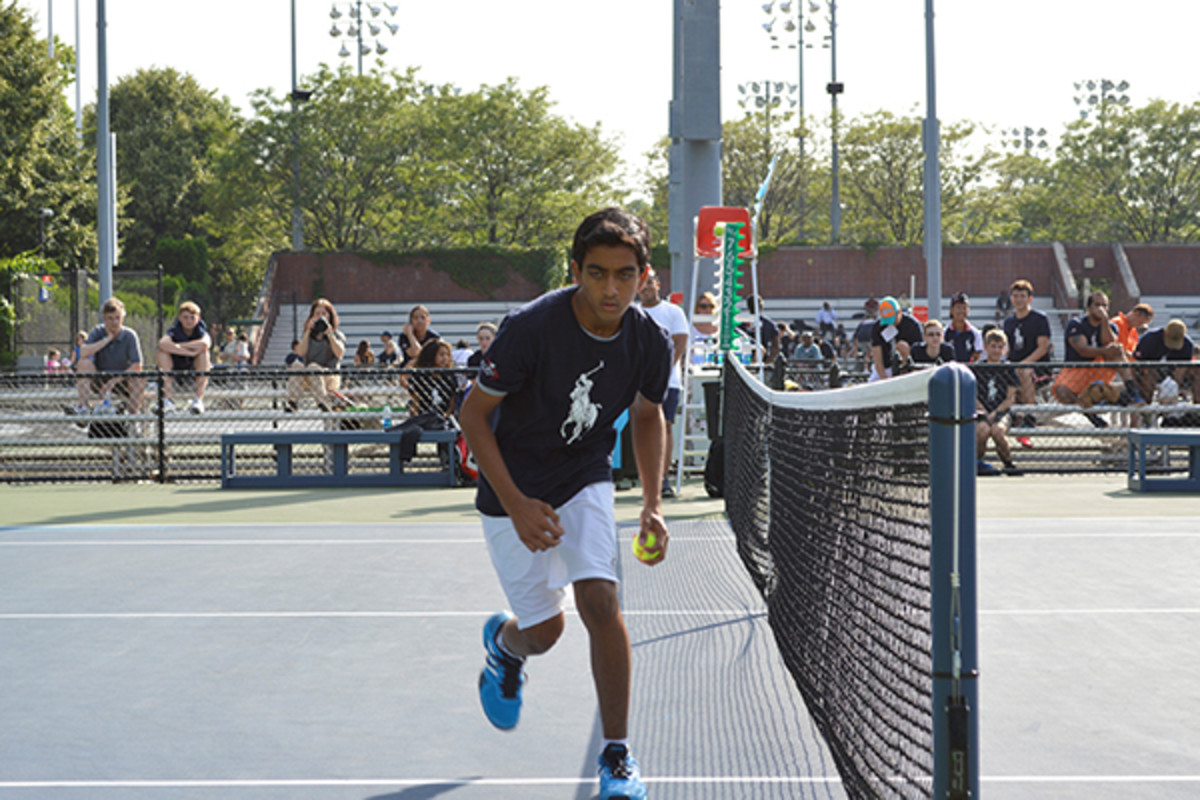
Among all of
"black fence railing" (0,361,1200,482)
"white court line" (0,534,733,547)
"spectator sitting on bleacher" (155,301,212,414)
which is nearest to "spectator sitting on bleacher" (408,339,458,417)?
"black fence railing" (0,361,1200,482)

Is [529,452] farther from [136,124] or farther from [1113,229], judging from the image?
[136,124]

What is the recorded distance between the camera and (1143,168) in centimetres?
5631

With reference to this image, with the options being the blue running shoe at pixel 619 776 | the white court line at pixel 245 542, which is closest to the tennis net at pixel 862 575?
the blue running shoe at pixel 619 776

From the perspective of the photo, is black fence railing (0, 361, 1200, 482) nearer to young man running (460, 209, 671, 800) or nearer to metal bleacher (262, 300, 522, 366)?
young man running (460, 209, 671, 800)

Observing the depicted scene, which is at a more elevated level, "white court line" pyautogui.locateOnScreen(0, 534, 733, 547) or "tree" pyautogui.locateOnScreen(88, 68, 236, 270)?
"tree" pyautogui.locateOnScreen(88, 68, 236, 270)

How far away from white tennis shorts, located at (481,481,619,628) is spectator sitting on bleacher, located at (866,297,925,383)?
10385mm

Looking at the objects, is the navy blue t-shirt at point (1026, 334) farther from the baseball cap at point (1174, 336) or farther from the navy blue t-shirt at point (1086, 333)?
the baseball cap at point (1174, 336)

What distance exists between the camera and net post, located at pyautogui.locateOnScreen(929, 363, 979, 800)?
2.63 meters

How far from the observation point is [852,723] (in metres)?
3.94

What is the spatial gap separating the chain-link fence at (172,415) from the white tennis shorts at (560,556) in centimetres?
983

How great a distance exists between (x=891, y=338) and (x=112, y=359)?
331 inches

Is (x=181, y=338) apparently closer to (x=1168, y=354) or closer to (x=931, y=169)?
(x=1168, y=354)

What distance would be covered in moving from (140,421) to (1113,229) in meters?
51.8

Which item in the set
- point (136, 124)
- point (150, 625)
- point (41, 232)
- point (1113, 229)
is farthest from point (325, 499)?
point (136, 124)
